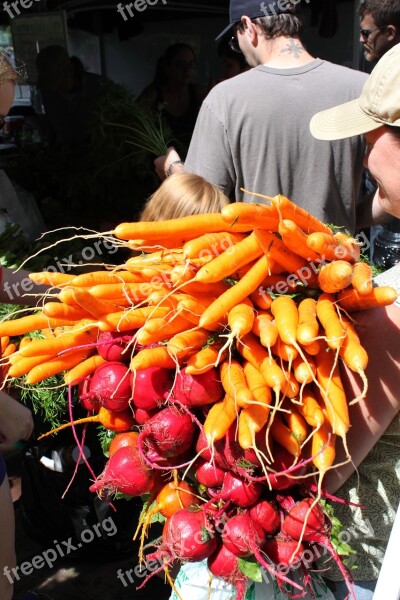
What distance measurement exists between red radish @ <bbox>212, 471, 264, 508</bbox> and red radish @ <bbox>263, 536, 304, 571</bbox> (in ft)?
0.37

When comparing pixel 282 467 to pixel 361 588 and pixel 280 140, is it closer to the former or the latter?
pixel 361 588

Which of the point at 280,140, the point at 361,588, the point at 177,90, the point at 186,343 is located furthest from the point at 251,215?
the point at 177,90

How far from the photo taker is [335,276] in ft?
3.85

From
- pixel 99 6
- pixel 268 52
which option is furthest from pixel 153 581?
pixel 99 6

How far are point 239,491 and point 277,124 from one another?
5.03ft

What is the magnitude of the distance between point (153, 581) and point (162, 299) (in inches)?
73.6

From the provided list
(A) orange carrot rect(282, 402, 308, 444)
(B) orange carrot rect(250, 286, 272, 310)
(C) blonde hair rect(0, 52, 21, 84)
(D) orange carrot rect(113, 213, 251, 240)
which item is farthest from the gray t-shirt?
(A) orange carrot rect(282, 402, 308, 444)

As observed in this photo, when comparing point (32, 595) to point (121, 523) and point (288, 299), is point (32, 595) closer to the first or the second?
point (121, 523)

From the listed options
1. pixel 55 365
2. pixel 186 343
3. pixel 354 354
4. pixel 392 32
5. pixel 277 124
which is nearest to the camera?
pixel 354 354

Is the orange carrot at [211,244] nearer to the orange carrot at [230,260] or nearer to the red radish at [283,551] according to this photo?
the orange carrot at [230,260]

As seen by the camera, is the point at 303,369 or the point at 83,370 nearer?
the point at 303,369

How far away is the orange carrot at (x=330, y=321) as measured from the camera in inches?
45.1

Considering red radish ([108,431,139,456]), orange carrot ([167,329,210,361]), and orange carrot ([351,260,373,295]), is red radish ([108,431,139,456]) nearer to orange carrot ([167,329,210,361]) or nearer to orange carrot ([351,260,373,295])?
A: orange carrot ([167,329,210,361])

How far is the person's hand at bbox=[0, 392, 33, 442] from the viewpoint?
187 cm
